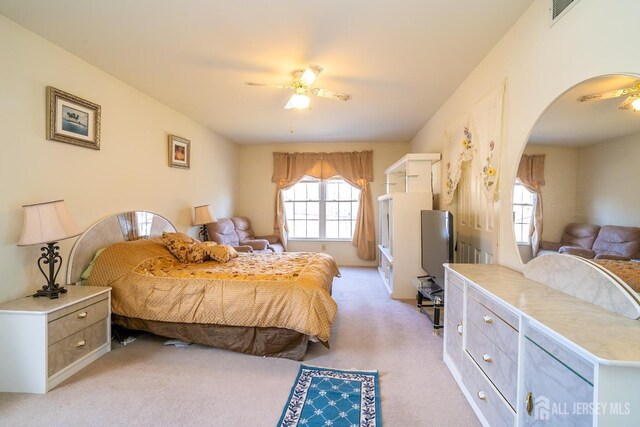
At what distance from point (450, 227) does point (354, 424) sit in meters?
1.77

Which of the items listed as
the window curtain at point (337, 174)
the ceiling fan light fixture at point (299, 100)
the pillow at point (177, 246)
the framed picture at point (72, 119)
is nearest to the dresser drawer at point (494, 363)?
the ceiling fan light fixture at point (299, 100)

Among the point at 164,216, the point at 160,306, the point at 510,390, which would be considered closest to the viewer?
the point at 510,390

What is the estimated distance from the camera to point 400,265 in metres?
3.92

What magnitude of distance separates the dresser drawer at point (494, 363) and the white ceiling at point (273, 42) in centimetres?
210

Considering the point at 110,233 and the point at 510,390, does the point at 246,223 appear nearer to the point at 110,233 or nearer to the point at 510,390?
the point at 110,233

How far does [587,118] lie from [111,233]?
3.85m

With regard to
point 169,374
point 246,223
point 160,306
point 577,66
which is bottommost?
point 169,374

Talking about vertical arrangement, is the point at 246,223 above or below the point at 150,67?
below

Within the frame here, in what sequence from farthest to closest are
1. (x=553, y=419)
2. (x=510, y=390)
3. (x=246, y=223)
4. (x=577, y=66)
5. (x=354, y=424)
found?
(x=246, y=223)
(x=354, y=424)
(x=577, y=66)
(x=510, y=390)
(x=553, y=419)

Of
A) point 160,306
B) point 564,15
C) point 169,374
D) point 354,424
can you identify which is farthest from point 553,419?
point 160,306

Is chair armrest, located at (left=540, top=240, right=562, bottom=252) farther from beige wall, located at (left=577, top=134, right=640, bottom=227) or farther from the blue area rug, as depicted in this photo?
the blue area rug

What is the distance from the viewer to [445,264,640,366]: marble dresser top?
892 millimetres

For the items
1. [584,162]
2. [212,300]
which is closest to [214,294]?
[212,300]

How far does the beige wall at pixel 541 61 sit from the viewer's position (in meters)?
1.27
